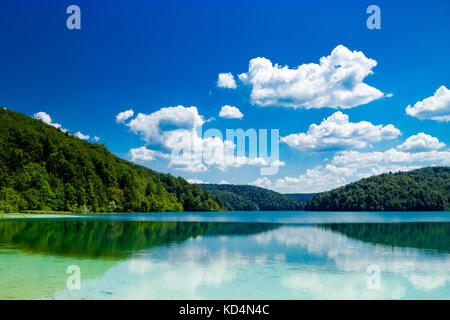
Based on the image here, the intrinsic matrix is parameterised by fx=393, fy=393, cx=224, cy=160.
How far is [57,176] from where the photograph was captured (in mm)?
110562

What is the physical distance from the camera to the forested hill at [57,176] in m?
96.3

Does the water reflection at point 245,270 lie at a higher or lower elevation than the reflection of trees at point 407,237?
higher

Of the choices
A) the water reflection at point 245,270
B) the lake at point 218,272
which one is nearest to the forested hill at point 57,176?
the water reflection at point 245,270

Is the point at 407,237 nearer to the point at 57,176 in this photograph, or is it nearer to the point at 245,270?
the point at 245,270

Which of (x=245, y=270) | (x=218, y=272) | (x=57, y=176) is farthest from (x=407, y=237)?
(x=57, y=176)

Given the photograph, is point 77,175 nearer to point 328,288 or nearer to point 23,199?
point 23,199

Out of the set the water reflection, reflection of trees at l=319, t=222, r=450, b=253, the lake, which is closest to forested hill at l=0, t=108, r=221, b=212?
the water reflection

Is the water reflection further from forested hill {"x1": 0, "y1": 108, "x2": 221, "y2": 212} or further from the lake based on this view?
forested hill {"x1": 0, "y1": 108, "x2": 221, "y2": 212}

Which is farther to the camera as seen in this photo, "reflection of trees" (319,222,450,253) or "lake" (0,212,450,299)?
"reflection of trees" (319,222,450,253)

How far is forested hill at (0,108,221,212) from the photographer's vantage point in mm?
96312

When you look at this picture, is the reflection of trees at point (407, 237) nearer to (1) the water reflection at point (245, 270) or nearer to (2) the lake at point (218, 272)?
(1) the water reflection at point (245, 270)
